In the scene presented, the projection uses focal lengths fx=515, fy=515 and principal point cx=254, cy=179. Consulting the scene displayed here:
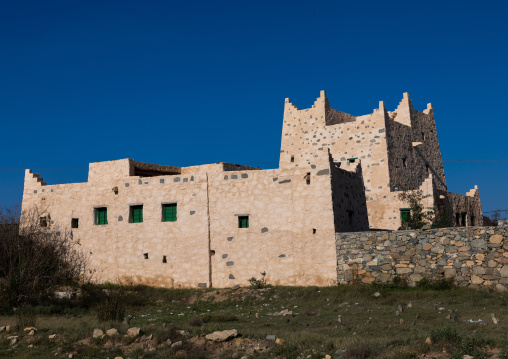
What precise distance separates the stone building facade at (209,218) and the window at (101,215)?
0.15 feet

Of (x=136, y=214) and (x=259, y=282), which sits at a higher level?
A: (x=136, y=214)

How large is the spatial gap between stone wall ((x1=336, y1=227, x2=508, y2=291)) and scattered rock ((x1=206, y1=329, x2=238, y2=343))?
868 cm

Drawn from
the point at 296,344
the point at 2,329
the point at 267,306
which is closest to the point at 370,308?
the point at 267,306

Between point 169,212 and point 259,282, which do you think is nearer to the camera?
point 259,282

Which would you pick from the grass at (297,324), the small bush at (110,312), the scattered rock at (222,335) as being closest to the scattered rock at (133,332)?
the grass at (297,324)

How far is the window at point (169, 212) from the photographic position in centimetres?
2183

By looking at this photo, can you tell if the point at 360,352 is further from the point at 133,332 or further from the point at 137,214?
the point at 137,214

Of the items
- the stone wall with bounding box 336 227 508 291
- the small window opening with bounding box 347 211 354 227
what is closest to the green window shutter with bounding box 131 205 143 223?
the stone wall with bounding box 336 227 508 291

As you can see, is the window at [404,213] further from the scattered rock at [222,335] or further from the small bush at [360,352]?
the small bush at [360,352]

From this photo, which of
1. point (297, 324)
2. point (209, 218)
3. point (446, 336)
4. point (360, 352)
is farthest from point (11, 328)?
point (446, 336)

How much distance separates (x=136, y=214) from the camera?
74.2 ft

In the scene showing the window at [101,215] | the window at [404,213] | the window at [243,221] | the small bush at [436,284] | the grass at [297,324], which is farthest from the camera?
the window at [404,213]

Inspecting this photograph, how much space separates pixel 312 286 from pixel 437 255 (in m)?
4.51

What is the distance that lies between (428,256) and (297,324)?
7022 millimetres
